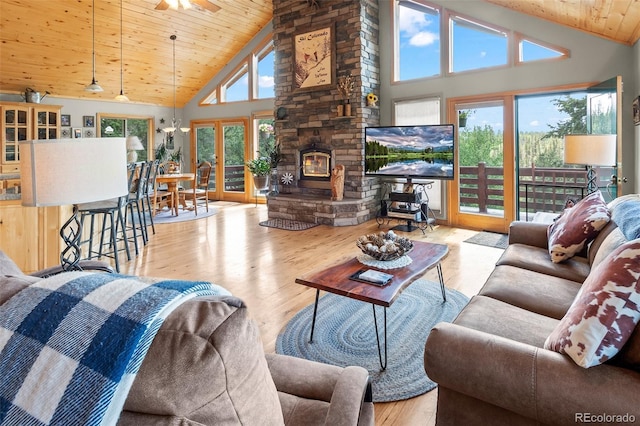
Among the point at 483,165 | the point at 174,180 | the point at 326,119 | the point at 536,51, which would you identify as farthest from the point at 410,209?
the point at 174,180

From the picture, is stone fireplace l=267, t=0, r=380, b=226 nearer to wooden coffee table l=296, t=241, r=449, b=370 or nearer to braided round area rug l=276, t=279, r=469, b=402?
braided round area rug l=276, t=279, r=469, b=402

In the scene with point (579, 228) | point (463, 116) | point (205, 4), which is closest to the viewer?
point (579, 228)

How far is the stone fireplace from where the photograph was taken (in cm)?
635

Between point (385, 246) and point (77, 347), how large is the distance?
2.17m

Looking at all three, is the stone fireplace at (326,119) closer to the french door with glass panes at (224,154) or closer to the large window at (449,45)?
the large window at (449,45)

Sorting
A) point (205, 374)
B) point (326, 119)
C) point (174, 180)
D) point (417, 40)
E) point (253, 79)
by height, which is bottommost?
point (205, 374)

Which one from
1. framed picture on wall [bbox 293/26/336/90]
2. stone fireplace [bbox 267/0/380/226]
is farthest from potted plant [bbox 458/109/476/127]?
framed picture on wall [bbox 293/26/336/90]

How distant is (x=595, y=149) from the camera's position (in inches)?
144

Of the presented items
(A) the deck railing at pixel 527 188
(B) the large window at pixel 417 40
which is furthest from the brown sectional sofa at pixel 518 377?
(B) the large window at pixel 417 40

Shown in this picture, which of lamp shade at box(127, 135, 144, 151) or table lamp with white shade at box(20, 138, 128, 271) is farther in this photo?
lamp shade at box(127, 135, 144, 151)

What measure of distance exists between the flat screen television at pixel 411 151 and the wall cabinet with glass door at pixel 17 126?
6.33m

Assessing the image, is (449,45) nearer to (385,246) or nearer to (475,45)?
(475,45)

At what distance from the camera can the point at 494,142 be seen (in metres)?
5.74

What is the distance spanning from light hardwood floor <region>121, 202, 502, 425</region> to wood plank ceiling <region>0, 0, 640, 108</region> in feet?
10.1
